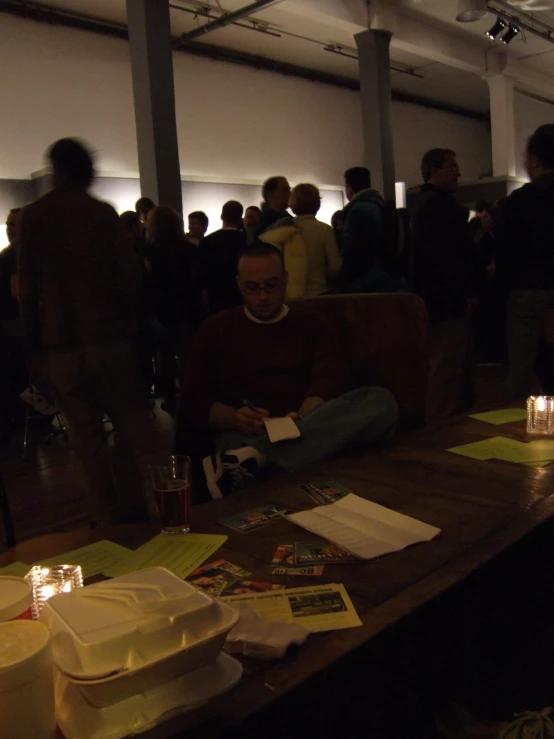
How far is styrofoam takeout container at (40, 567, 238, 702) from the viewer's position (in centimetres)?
65

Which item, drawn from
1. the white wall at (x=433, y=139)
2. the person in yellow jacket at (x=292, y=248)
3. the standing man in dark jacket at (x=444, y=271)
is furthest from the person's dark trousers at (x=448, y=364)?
the white wall at (x=433, y=139)

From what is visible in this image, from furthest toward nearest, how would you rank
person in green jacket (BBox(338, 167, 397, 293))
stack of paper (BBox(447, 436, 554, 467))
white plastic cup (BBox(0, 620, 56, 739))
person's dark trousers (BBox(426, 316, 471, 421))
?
person in green jacket (BBox(338, 167, 397, 293)), person's dark trousers (BBox(426, 316, 471, 421)), stack of paper (BBox(447, 436, 554, 467)), white plastic cup (BBox(0, 620, 56, 739))

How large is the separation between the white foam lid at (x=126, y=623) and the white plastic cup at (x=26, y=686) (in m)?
0.02

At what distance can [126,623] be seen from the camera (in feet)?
2.23

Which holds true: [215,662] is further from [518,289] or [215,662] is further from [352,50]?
[352,50]

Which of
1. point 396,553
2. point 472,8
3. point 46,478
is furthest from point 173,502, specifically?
point 472,8

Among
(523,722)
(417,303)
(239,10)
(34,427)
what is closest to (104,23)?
(239,10)

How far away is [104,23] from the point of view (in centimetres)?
673

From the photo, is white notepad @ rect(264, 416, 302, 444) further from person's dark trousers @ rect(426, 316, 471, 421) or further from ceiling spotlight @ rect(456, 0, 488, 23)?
ceiling spotlight @ rect(456, 0, 488, 23)

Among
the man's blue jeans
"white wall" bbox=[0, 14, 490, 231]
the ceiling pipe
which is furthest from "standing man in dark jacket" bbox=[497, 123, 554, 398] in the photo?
"white wall" bbox=[0, 14, 490, 231]

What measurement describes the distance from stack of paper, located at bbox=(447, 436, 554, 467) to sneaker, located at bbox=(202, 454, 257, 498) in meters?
0.50

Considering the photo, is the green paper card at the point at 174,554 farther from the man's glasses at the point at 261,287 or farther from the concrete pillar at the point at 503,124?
the concrete pillar at the point at 503,124

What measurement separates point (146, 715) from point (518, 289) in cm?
270

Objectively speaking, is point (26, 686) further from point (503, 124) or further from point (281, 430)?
point (503, 124)
